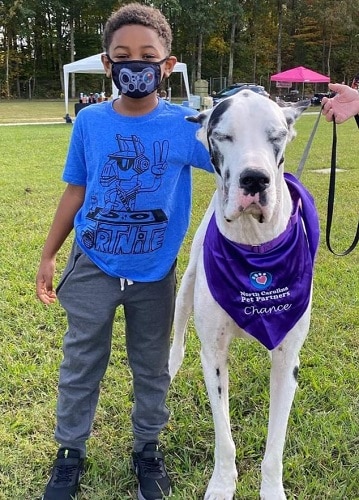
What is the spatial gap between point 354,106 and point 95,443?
2.23m

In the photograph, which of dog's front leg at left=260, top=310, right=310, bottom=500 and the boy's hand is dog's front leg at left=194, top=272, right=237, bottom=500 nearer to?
dog's front leg at left=260, top=310, right=310, bottom=500

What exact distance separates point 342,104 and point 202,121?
99 centimetres

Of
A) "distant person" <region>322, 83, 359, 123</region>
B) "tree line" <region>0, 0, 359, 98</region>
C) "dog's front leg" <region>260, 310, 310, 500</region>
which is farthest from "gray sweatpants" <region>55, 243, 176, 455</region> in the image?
"tree line" <region>0, 0, 359, 98</region>

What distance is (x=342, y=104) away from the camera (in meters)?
2.88

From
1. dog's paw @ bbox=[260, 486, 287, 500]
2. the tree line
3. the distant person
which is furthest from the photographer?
the tree line

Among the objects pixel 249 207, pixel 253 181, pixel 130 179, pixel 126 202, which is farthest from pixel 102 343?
pixel 253 181

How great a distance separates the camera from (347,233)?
5844 mm

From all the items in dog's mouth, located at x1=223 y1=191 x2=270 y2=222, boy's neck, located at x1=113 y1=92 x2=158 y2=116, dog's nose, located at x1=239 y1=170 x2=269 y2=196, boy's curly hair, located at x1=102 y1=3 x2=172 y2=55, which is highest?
boy's curly hair, located at x1=102 y1=3 x2=172 y2=55

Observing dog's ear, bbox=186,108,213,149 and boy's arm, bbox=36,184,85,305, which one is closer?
dog's ear, bbox=186,108,213,149

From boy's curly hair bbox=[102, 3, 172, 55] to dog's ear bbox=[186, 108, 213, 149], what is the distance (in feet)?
1.30

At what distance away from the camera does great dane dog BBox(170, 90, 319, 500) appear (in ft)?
7.15

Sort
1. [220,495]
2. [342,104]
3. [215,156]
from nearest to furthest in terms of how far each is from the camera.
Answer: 1. [215,156]
2. [220,495]
3. [342,104]

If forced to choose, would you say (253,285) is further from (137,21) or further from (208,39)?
(208,39)

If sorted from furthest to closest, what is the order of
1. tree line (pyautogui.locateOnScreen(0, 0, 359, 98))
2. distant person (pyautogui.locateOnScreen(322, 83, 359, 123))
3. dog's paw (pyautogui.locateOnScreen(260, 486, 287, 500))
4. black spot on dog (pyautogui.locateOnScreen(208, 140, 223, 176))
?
1. tree line (pyautogui.locateOnScreen(0, 0, 359, 98))
2. distant person (pyautogui.locateOnScreen(322, 83, 359, 123))
3. dog's paw (pyautogui.locateOnScreen(260, 486, 287, 500))
4. black spot on dog (pyautogui.locateOnScreen(208, 140, 223, 176))
